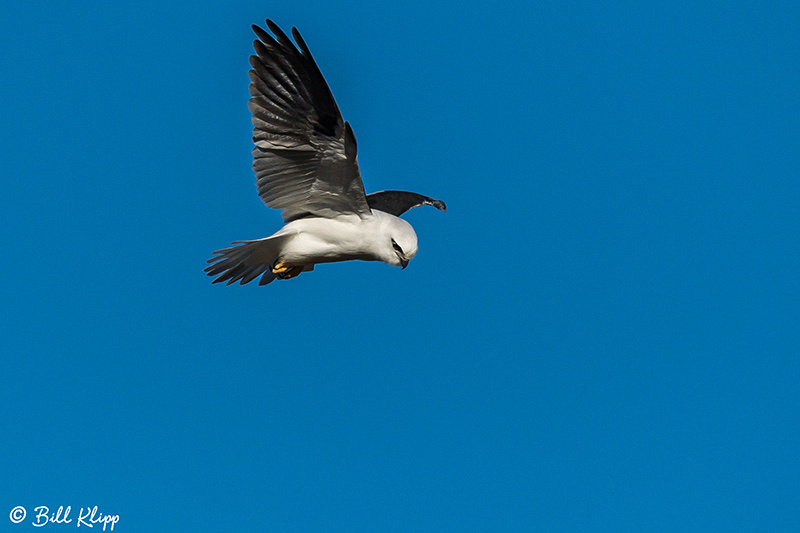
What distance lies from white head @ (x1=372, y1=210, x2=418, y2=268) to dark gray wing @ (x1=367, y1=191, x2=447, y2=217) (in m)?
1.12

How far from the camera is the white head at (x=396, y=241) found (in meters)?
7.24

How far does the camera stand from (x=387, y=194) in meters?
8.85

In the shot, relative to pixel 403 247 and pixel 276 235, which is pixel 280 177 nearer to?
pixel 276 235

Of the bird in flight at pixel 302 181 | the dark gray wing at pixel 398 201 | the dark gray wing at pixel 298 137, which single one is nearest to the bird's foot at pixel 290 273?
the bird in flight at pixel 302 181

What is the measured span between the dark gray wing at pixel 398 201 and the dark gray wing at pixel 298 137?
4.08 ft

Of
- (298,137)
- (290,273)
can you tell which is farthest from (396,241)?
(290,273)

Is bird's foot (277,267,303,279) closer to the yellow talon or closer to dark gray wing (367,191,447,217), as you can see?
the yellow talon

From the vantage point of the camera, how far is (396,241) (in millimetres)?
7242

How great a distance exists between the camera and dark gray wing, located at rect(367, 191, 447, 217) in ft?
28.1

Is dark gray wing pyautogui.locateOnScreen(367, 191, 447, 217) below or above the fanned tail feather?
above

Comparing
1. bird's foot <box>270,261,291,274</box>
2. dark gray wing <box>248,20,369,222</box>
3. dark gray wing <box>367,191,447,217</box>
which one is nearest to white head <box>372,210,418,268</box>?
dark gray wing <box>248,20,369,222</box>

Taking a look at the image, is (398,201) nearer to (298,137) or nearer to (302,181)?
(302,181)

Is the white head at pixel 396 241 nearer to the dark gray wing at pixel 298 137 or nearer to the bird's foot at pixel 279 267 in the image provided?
the dark gray wing at pixel 298 137

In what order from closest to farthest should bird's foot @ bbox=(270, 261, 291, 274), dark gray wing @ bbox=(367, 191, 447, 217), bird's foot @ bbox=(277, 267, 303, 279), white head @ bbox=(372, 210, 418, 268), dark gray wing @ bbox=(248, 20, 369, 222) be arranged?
dark gray wing @ bbox=(248, 20, 369, 222) → white head @ bbox=(372, 210, 418, 268) → bird's foot @ bbox=(270, 261, 291, 274) → bird's foot @ bbox=(277, 267, 303, 279) → dark gray wing @ bbox=(367, 191, 447, 217)
